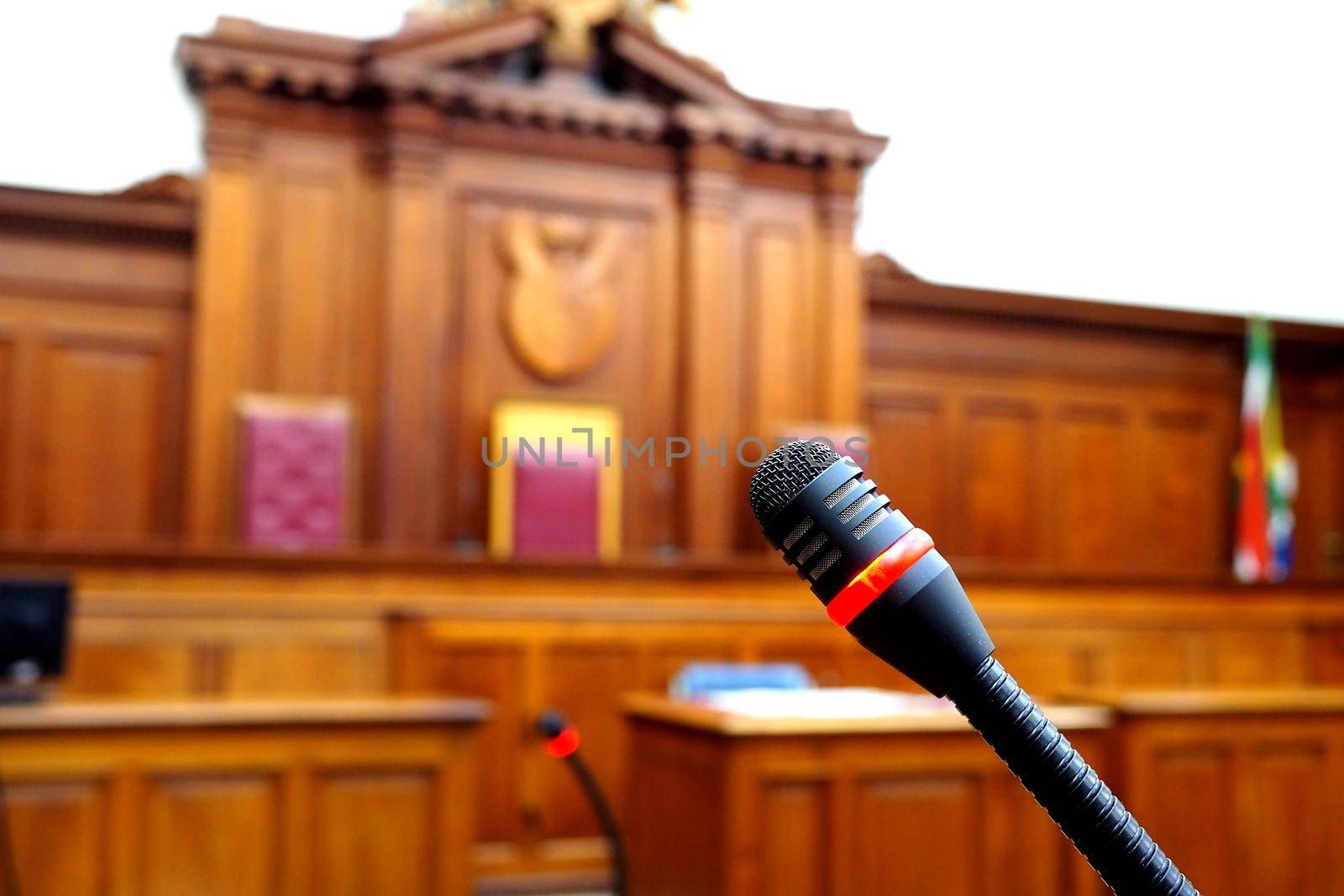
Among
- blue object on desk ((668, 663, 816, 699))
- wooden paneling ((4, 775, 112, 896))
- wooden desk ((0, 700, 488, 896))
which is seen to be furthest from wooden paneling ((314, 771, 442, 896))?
blue object on desk ((668, 663, 816, 699))

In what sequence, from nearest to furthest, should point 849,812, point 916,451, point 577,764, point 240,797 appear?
1. point 577,764
2. point 240,797
3. point 849,812
4. point 916,451

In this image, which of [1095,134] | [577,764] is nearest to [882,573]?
[577,764]

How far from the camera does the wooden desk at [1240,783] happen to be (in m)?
2.92

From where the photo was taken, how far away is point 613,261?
5.90 meters

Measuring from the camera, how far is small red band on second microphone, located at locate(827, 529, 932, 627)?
0.37 meters

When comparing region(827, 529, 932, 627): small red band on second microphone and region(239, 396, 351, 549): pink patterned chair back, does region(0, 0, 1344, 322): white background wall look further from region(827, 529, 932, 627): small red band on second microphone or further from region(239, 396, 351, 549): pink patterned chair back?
region(827, 529, 932, 627): small red band on second microphone

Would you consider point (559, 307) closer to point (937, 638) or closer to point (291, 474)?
point (291, 474)

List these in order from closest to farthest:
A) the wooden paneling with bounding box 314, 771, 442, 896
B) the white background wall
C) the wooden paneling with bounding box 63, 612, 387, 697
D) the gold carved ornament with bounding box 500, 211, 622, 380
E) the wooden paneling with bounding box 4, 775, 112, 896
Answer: the wooden paneling with bounding box 4, 775, 112, 896
the wooden paneling with bounding box 314, 771, 442, 896
the wooden paneling with bounding box 63, 612, 387, 697
the gold carved ornament with bounding box 500, 211, 622, 380
the white background wall

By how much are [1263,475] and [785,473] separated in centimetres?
692

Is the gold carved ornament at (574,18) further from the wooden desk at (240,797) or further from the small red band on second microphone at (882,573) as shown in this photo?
the small red band on second microphone at (882,573)

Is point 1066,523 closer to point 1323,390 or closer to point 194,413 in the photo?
point 1323,390

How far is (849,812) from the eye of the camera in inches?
106

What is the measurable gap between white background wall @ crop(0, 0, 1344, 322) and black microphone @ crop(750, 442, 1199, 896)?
6.83 m

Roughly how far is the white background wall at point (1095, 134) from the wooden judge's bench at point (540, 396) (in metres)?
0.90
